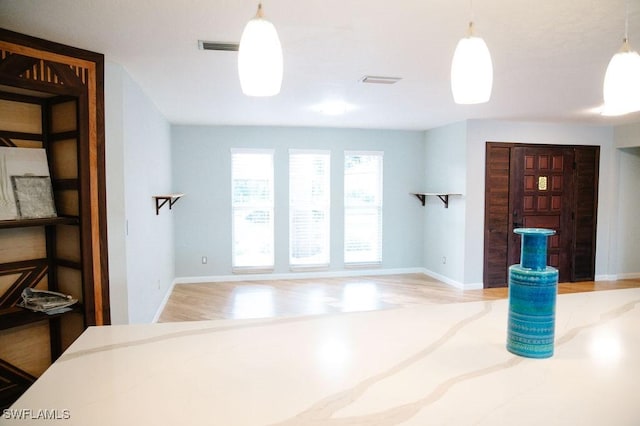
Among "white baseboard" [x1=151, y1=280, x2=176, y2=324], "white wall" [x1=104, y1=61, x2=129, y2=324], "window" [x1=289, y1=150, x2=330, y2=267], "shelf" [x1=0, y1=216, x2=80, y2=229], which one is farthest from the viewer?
"window" [x1=289, y1=150, x2=330, y2=267]

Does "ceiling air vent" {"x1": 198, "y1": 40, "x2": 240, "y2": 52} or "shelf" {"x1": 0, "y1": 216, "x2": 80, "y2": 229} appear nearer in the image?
"shelf" {"x1": 0, "y1": 216, "x2": 80, "y2": 229}

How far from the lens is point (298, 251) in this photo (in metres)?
6.57

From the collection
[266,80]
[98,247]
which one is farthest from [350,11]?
[98,247]

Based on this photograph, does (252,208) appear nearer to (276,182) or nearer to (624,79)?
(276,182)

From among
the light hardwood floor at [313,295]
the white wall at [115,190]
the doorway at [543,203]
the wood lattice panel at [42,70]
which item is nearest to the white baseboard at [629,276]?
the light hardwood floor at [313,295]

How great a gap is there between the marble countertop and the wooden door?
4.68 metres

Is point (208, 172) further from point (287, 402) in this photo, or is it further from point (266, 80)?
point (287, 402)

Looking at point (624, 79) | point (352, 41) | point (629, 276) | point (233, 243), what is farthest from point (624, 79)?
point (629, 276)

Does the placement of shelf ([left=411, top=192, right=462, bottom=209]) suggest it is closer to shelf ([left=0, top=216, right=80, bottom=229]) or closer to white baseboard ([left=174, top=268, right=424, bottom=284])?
white baseboard ([left=174, top=268, right=424, bottom=284])

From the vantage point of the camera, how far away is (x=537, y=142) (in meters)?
5.91

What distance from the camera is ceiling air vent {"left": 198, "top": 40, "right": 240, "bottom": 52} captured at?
2635 mm

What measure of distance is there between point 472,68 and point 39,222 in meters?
2.56

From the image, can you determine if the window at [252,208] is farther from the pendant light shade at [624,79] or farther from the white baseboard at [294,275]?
the pendant light shade at [624,79]

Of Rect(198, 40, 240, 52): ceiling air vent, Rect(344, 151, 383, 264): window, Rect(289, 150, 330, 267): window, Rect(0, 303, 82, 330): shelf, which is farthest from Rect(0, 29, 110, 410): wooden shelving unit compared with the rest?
Rect(344, 151, 383, 264): window
